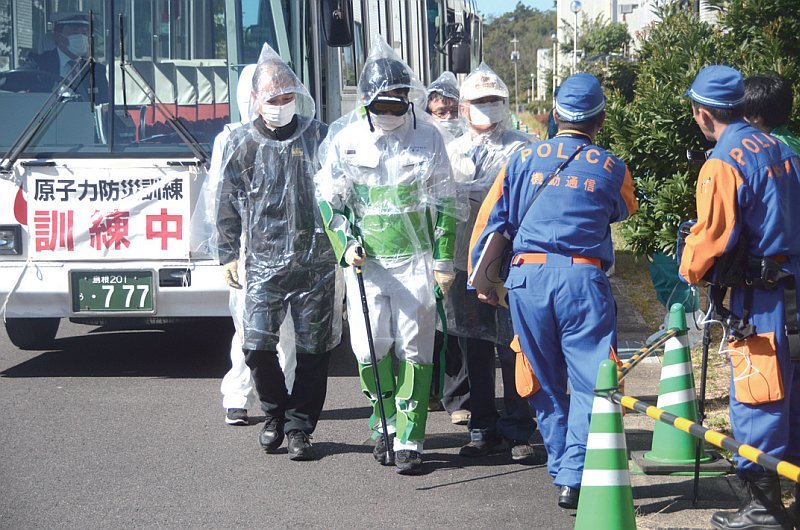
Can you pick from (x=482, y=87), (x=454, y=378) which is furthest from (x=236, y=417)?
(x=482, y=87)

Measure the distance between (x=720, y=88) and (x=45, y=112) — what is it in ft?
16.0

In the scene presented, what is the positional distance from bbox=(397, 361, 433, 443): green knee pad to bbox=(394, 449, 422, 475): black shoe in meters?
0.07

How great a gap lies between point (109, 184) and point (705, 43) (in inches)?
177

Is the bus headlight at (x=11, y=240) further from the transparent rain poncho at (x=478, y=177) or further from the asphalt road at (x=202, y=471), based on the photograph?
the transparent rain poncho at (x=478, y=177)

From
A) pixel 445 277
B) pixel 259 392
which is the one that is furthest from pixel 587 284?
pixel 259 392

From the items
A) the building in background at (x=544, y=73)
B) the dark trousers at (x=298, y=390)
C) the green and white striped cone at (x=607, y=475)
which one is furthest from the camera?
the building in background at (x=544, y=73)

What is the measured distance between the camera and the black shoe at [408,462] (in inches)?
221

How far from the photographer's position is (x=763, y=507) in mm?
4441

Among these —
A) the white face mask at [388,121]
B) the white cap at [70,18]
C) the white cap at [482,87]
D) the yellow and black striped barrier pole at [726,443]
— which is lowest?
the yellow and black striped barrier pole at [726,443]

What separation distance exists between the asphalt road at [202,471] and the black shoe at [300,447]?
68 millimetres

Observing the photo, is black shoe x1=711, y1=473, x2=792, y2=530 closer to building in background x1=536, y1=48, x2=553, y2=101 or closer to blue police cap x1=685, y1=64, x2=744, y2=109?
blue police cap x1=685, y1=64, x2=744, y2=109

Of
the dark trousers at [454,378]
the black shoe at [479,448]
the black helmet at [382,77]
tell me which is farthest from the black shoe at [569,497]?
the black helmet at [382,77]

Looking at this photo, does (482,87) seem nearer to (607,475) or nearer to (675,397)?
(675,397)

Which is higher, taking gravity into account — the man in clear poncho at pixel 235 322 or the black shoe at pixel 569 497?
the man in clear poncho at pixel 235 322
